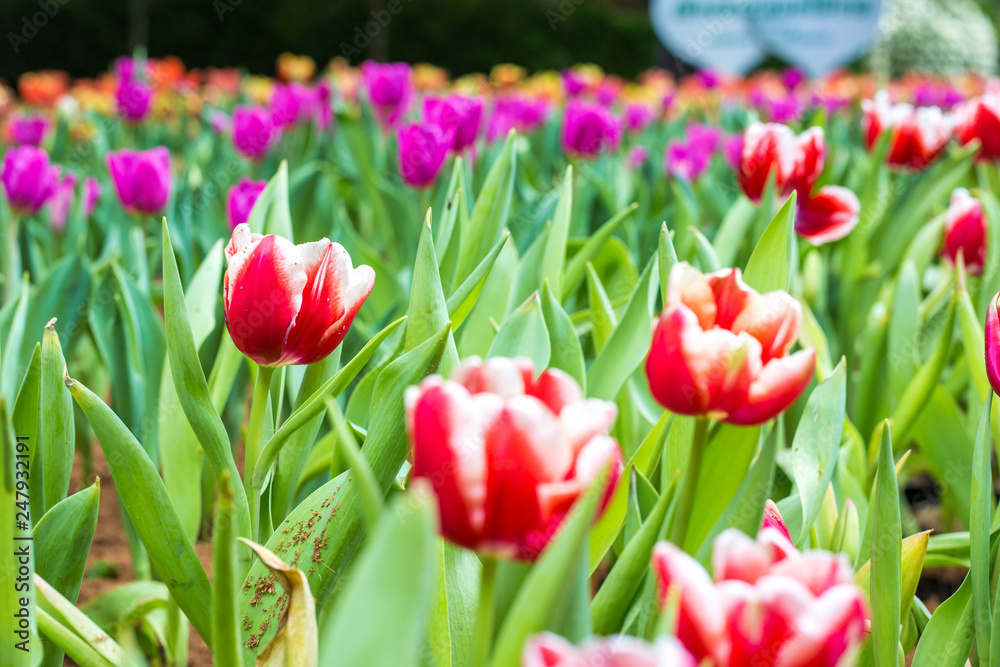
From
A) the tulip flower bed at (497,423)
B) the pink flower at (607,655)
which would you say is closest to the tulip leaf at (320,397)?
the tulip flower bed at (497,423)

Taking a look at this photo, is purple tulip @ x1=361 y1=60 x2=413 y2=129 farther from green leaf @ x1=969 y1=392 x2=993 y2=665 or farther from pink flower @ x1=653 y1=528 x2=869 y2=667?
pink flower @ x1=653 y1=528 x2=869 y2=667

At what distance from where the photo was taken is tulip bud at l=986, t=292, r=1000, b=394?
0.69 meters

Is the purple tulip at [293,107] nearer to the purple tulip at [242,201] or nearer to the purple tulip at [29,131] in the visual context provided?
the purple tulip at [29,131]

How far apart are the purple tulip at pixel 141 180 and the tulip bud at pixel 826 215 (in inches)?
41.1

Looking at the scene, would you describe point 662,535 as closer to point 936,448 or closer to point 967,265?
point 936,448

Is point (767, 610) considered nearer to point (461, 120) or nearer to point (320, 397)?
point (320, 397)

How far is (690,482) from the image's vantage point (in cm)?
59

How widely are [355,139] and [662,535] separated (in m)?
2.02

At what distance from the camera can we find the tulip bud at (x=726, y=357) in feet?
1.73

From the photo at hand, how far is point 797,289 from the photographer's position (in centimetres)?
150

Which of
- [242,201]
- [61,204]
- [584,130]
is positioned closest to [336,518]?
[242,201]

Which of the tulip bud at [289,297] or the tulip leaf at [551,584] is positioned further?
the tulip bud at [289,297]

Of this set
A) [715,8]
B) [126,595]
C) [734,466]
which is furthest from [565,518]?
[715,8]

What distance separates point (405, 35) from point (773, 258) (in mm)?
12622
